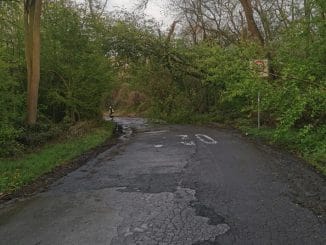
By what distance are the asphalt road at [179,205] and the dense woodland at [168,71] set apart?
9.19 feet

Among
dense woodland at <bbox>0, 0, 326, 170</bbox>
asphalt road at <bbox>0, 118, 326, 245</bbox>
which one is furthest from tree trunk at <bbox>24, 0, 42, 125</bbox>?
asphalt road at <bbox>0, 118, 326, 245</bbox>

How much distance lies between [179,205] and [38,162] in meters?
6.19

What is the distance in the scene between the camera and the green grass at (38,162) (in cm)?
967

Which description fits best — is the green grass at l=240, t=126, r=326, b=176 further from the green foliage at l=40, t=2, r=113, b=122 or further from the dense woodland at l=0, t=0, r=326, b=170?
the green foliage at l=40, t=2, r=113, b=122

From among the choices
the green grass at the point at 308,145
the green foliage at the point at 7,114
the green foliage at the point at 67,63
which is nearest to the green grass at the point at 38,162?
the green foliage at the point at 7,114

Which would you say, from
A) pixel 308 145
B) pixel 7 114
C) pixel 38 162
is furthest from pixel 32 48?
pixel 308 145

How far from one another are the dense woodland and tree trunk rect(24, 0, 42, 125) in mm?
53

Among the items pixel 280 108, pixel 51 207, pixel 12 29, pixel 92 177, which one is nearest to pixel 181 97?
pixel 12 29

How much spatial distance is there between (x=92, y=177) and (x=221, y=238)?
5.15 meters

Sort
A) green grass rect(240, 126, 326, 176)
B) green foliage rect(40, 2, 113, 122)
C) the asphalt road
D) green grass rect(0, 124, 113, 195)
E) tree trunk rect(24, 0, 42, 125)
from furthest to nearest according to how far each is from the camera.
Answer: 1. green foliage rect(40, 2, 113, 122)
2. tree trunk rect(24, 0, 42, 125)
3. green grass rect(240, 126, 326, 176)
4. green grass rect(0, 124, 113, 195)
5. the asphalt road

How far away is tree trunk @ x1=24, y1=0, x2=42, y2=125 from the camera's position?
16359mm

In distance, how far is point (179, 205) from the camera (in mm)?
6957

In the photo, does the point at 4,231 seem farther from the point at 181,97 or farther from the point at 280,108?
the point at 181,97

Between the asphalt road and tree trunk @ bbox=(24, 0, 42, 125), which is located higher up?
tree trunk @ bbox=(24, 0, 42, 125)
